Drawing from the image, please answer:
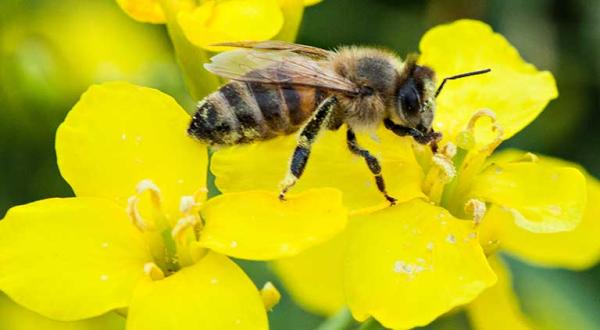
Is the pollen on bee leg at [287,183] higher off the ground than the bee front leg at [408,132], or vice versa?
the bee front leg at [408,132]

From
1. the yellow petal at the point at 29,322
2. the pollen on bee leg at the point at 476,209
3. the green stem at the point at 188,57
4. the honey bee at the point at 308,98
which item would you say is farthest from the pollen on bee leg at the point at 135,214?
the yellow petal at the point at 29,322

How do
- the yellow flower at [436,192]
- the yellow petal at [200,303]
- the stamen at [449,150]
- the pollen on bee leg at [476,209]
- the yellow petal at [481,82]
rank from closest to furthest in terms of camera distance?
the yellow petal at [200,303] → the yellow flower at [436,192] → the pollen on bee leg at [476,209] → the stamen at [449,150] → the yellow petal at [481,82]

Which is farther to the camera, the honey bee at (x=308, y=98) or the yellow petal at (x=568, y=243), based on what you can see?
the yellow petal at (x=568, y=243)

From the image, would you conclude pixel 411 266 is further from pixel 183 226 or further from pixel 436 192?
pixel 183 226

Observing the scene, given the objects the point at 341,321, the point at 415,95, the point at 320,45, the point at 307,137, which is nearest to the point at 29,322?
the point at 341,321

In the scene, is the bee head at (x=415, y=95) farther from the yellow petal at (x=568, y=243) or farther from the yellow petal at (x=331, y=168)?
the yellow petal at (x=568, y=243)

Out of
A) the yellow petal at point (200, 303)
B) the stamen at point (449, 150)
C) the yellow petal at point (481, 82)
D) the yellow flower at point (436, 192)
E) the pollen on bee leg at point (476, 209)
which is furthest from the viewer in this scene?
the yellow petal at point (481, 82)

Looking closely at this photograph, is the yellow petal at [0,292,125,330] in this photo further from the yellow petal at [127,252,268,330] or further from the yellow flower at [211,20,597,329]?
the yellow petal at [127,252,268,330]
